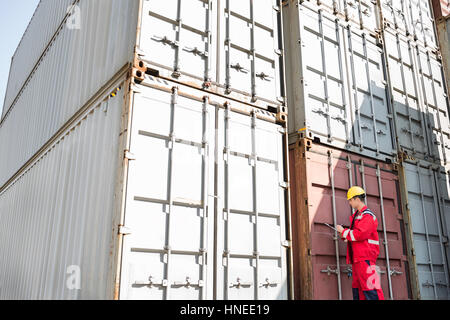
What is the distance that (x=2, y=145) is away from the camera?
502 inches

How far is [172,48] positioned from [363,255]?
12.0 ft

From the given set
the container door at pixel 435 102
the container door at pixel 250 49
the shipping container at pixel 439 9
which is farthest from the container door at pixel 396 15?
the container door at pixel 250 49

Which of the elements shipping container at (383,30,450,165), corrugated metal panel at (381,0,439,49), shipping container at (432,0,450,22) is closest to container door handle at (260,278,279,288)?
shipping container at (383,30,450,165)

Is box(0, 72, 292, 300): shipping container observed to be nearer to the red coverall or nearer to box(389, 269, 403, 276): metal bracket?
the red coverall

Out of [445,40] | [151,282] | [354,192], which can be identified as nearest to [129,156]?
[151,282]

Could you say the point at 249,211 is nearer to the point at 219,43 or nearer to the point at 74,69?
the point at 219,43

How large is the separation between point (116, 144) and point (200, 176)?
102cm

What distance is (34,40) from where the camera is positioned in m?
10.8

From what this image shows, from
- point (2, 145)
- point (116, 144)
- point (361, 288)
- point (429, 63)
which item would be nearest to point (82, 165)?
point (116, 144)

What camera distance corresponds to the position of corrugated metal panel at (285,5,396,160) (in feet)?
21.1

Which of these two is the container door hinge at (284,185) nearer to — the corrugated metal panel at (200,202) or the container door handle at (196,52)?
the corrugated metal panel at (200,202)

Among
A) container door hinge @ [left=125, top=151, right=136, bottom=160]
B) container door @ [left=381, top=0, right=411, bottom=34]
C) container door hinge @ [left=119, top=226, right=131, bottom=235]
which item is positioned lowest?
container door hinge @ [left=119, top=226, right=131, bottom=235]

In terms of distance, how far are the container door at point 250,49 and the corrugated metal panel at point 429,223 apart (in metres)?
3.24

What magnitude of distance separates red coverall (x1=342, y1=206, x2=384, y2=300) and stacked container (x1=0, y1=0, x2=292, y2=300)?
3.25 feet
